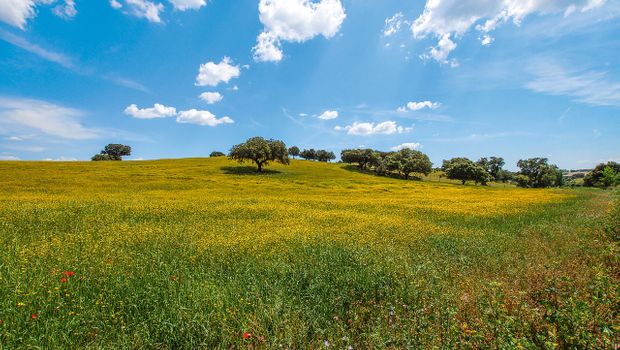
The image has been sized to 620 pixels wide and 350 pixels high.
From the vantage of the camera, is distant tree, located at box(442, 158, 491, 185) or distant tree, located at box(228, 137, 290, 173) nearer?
distant tree, located at box(228, 137, 290, 173)

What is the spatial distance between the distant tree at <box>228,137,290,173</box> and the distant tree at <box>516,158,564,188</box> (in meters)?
105

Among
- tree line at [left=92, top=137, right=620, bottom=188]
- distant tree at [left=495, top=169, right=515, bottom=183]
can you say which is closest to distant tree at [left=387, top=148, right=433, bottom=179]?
tree line at [left=92, top=137, right=620, bottom=188]

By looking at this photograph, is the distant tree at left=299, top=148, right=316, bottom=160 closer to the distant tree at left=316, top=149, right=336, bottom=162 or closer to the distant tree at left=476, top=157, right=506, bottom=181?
the distant tree at left=316, top=149, right=336, bottom=162

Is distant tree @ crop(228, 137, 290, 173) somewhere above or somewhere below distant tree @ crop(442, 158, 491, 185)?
above

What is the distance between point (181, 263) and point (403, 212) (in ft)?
57.4

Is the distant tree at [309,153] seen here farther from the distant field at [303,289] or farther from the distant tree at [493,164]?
the distant field at [303,289]

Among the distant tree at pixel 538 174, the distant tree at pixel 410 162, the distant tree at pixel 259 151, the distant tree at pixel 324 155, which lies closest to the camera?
the distant tree at pixel 259 151

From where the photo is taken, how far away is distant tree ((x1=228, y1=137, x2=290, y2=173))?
6494cm

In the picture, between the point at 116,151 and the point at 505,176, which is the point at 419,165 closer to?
the point at 505,176

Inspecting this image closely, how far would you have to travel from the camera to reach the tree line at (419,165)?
222ft

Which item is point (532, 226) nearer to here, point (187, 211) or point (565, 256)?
point (565, 256)

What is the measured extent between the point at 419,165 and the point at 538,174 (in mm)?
67208

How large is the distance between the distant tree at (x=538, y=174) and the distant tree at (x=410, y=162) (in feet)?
177

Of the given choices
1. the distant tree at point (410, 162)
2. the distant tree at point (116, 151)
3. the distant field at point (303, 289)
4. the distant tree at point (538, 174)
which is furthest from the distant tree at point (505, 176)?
the distant tree at point (116, 151)
